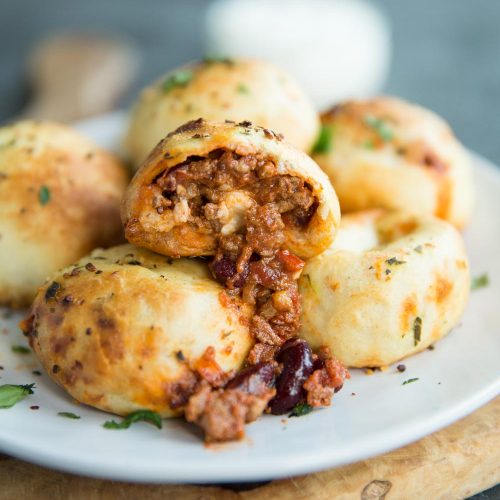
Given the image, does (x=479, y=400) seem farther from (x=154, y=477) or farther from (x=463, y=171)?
(x=463, y=171)

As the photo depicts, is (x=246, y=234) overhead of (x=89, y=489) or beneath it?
overhead

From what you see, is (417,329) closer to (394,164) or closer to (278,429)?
(278,429)

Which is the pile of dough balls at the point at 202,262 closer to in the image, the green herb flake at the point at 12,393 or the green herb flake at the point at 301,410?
the green herb flake at the point at 12,393

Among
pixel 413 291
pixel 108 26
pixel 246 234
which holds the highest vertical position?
pixel 246 234

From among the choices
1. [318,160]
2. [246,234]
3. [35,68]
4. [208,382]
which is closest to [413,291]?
[246,234]

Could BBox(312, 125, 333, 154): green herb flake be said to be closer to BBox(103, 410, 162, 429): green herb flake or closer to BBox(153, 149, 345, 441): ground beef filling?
BBox(153, 149, 345, 441): ground beef filling

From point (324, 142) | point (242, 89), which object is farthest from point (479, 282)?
point (242, 89)

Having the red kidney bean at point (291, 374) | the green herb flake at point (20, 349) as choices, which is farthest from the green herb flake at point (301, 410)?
the green herb flake at point (20, 349)
